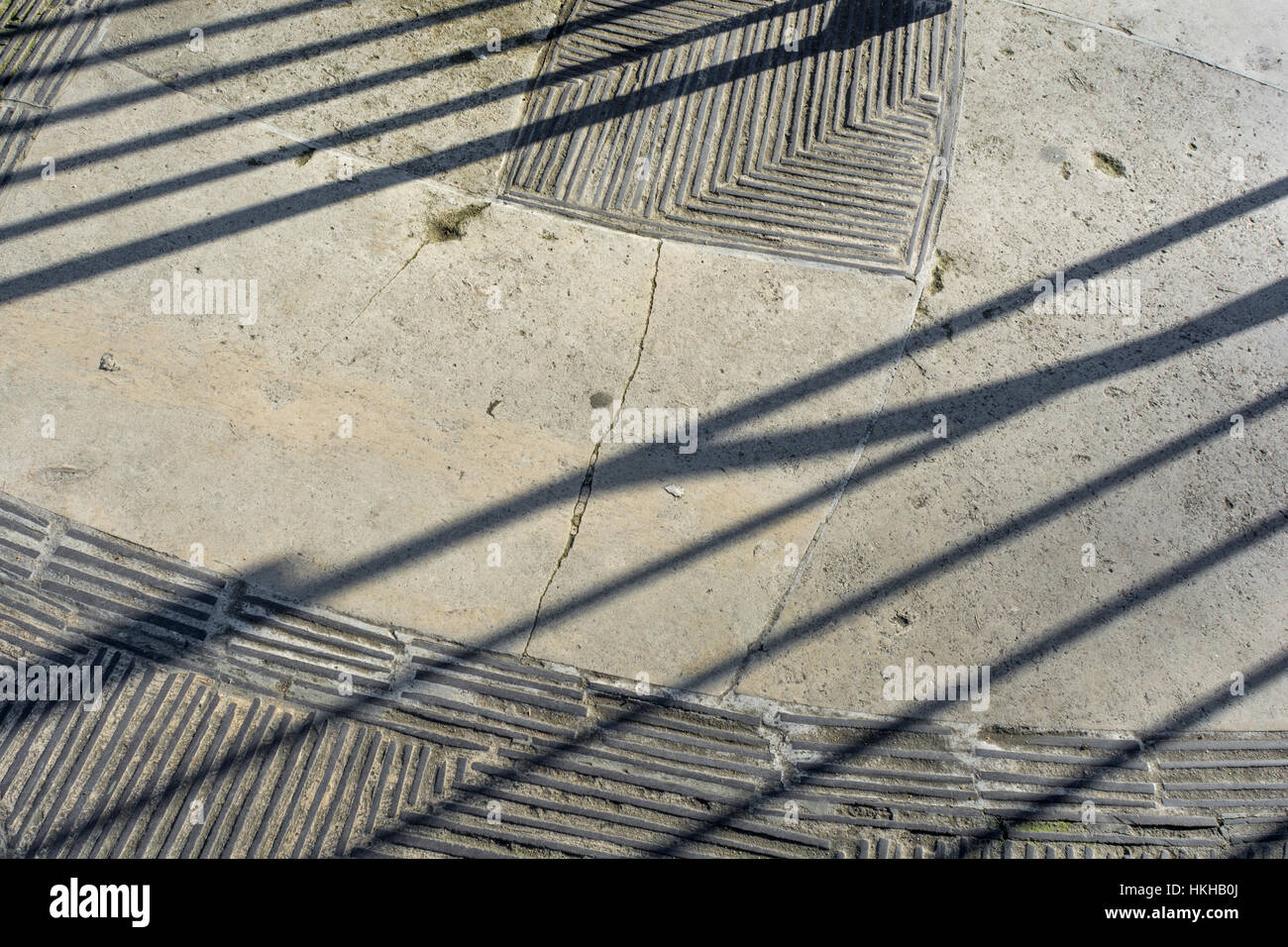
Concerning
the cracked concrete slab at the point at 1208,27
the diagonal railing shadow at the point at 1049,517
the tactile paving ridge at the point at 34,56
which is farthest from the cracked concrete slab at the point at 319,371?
the cracked concrete slab at the point at 1208,27

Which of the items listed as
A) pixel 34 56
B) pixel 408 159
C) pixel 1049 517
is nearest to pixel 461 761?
pixel 1049 517

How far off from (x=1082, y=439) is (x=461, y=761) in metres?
3.97

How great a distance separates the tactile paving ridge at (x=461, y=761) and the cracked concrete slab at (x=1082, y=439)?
0.29m

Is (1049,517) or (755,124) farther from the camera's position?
(755,124)

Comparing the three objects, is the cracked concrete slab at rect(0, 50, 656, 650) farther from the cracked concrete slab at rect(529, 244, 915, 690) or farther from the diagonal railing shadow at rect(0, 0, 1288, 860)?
the cracked concrete slab at rect(529, 244, 915, 690)

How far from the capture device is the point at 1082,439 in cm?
547

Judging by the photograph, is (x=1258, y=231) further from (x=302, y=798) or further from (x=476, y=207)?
(x=302, y=798)

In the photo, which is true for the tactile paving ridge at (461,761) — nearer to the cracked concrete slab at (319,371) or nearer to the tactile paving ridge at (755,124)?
the cracked concrete slab at (319,371)

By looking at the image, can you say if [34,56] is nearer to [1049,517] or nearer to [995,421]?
[995,421]

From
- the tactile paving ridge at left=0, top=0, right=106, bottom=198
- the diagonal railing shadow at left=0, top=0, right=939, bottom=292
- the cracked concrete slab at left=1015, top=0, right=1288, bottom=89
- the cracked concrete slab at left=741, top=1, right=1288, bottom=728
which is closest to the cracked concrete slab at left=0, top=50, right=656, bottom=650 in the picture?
the diagonal railing shadow at left=0, top=0, right=939, bottom=292

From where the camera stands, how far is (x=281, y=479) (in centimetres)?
513

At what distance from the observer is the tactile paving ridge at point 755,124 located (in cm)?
597

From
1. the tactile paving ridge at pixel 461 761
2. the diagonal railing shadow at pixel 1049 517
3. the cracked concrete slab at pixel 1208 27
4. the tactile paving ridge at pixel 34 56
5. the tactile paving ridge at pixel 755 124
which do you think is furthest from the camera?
the cracked concrete slab at pixel 1208 27
